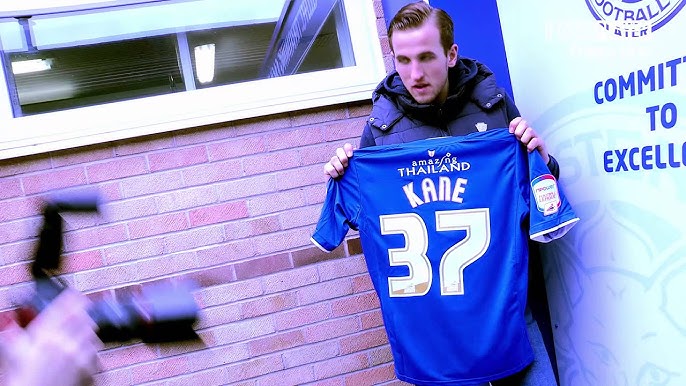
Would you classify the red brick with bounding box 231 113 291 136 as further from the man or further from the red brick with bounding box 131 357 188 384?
the red brick with bounding box 131 357 188 384

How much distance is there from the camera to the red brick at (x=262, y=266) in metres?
2.36

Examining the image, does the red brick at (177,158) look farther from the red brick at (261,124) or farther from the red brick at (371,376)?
the red brick at (371,376)

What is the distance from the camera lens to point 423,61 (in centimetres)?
176

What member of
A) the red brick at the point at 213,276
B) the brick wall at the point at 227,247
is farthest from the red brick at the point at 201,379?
the red brick at the point at 213,276

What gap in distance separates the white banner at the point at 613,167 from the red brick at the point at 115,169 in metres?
1.65

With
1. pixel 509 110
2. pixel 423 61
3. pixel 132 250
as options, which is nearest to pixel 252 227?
pixel 132 250

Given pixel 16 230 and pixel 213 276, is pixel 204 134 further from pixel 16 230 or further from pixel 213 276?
pixel 16 230

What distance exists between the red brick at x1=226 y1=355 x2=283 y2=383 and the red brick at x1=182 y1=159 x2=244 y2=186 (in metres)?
0.84

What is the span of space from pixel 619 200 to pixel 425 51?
0.82 m

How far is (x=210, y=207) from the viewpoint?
2.34m

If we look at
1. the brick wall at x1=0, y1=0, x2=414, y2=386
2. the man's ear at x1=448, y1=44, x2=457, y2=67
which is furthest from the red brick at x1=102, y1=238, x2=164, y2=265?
the man's ear at x1=448, y1=44, x2=457, y2=67

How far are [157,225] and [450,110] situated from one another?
4.41 ft

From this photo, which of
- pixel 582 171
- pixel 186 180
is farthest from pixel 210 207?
pixel 582 171

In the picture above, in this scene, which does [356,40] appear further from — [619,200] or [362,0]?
[619,200]
